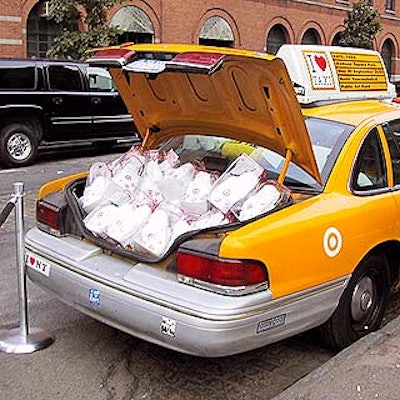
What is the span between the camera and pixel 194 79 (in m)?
4.35

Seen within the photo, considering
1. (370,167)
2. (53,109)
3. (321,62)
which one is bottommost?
(53,109)

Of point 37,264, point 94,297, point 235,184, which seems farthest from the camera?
point 37,264

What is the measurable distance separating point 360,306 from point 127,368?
1.53m

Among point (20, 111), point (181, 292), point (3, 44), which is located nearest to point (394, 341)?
point (181, 292)

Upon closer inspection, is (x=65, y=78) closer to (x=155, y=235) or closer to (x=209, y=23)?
(x=155, y=235)

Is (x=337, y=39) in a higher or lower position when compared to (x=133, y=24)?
lower

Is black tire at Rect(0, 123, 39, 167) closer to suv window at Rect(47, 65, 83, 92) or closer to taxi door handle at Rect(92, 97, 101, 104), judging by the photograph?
suv window at Rect(47, 65, 83, 92)

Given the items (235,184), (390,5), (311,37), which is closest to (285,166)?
(235,184)

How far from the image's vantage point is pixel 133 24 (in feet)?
68.1

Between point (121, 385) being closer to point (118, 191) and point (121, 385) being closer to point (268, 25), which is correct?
point (118, 191)

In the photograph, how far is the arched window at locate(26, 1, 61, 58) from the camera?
61.4ft

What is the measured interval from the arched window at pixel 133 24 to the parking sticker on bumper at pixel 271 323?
17351 mm

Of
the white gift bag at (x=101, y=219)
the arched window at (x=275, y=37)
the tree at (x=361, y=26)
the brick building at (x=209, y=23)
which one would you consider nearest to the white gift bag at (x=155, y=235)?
the white gift bag at (x=101, y=219)

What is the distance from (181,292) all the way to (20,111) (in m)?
9.08
